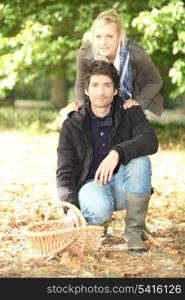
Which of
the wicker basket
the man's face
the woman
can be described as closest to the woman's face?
the woman

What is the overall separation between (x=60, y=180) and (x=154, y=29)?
5.02 meters

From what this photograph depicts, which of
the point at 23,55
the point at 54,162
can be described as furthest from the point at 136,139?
the point at 23,55

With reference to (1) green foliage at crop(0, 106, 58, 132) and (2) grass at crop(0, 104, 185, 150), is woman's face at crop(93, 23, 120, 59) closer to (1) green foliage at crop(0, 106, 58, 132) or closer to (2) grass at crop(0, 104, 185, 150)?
(2) grass at crop(0, 104, 185, 150)

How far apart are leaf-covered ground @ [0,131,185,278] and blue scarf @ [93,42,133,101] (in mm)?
1031

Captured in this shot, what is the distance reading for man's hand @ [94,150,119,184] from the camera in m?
4.09

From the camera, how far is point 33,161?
28.6 feet

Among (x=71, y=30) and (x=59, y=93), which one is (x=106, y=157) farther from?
(x=59, y=93)

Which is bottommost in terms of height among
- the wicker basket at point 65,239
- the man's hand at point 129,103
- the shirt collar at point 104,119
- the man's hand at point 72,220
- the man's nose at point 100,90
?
the wicker basket at point 65,239

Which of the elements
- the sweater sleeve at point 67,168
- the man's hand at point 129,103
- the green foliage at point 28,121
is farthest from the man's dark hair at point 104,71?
the green foliage at point 28,121

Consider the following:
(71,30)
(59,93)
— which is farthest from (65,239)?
(59,93)

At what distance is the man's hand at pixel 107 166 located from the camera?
13.4ft

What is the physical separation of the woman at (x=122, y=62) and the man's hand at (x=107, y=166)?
1.37 feet

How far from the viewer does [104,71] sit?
4.21 metres

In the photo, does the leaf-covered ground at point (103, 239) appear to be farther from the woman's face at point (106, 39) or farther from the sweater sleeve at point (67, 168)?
the woman's face at point (106, 39)
